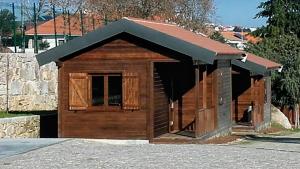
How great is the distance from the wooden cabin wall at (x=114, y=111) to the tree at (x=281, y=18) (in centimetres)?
3574

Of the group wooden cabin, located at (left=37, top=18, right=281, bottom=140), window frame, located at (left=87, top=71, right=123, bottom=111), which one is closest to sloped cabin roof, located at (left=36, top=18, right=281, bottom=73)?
wooden cabin, located at (left=37, top=18, right=281, bottom=140)

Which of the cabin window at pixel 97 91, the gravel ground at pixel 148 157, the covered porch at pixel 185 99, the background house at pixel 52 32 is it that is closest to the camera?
the gravel ground at pixel 148 157

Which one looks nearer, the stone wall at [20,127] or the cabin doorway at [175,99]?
the stone wall at [20,127]

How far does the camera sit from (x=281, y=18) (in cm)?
5822

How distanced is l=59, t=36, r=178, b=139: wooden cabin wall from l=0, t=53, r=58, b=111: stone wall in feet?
18.7

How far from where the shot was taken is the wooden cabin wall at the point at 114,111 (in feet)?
74.5

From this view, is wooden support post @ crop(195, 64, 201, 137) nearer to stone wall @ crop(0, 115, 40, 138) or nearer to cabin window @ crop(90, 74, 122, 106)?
cabin window @ crop(90, 74, 122, 106)

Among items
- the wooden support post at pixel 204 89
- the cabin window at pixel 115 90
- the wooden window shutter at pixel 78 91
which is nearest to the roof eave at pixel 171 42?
the cabin window at pixel 115 90

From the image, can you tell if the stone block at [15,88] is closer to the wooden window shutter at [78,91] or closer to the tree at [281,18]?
the wooden window shutter at [78,91]

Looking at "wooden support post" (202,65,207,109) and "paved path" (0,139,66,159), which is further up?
"wooden support post" (202,65,207,109)

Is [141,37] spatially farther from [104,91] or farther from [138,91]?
[104,91]

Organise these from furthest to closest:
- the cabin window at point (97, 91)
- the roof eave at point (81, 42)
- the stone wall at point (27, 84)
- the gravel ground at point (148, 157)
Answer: the stone wall at point (27, 84), the cabin window at point (97, 91), the roof eave at point (81, 42), the gravel ground at point (148, 157)

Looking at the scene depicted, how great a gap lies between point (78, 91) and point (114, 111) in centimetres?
127

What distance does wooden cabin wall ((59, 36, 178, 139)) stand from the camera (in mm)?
22703
